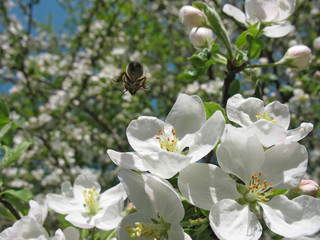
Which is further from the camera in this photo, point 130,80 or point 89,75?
point 89,75

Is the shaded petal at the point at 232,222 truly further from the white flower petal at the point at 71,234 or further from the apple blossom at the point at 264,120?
the white flower petal at the point at 71,234

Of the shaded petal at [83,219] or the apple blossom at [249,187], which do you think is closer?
the apple blossom at [249,187]

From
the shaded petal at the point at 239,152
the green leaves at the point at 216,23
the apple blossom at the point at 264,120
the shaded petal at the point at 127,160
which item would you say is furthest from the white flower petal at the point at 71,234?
the green leaves at the point at 216,23

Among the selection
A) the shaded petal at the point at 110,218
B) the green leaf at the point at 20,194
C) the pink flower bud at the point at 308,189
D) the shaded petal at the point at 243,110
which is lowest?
the green leaf at the point at 20,194

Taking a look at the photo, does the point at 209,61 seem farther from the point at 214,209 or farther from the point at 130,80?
the point at 214,209

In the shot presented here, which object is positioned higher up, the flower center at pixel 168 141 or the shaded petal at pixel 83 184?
the flower center at pixel 168 141

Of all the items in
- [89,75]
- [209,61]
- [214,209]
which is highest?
[209,61]

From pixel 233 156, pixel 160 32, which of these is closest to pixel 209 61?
pixel 233 156
